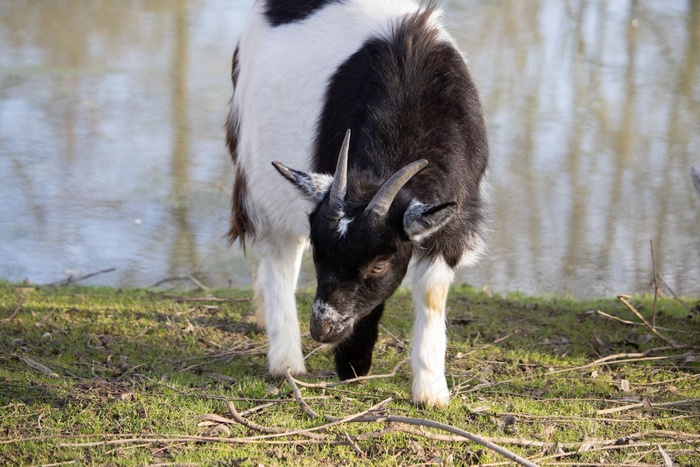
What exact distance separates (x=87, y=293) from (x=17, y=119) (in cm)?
499

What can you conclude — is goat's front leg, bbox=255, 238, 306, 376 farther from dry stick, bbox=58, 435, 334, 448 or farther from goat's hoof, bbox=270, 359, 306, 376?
dry stick, bbox=58, 435, 334, 448

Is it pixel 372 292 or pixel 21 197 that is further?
pixel 21 197

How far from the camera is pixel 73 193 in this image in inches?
377

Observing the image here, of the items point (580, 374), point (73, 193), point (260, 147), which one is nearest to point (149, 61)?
point (73, 193)

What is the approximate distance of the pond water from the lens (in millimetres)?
8594

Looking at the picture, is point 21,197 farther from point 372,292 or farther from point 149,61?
point 372,292

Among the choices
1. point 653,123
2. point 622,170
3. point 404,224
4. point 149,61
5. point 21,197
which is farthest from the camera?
point 149,61

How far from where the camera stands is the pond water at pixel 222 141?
8594 mm

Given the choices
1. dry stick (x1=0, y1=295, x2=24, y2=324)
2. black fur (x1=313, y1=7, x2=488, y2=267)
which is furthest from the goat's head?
dry stick (x1=0, y1=295, x2=24, y2=324)

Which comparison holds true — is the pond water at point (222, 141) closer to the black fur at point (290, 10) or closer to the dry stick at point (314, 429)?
the black fur at point (290, 10)

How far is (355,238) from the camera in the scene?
4.34 m

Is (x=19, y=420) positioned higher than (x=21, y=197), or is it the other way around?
(x=19, y=420)

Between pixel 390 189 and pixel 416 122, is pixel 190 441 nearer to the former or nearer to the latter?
pixel 390 189

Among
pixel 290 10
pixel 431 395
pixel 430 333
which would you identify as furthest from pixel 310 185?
pixel 290 10
